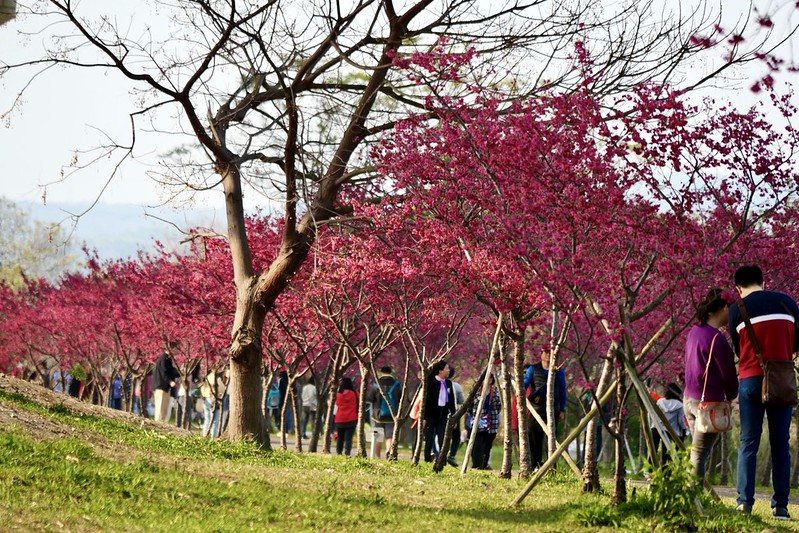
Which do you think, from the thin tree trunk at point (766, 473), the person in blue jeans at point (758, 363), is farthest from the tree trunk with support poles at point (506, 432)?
the thin tree trunk at point (766, 473)

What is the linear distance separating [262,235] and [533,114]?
11262 mm

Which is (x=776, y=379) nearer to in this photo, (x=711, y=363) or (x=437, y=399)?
(x=711, y=363)

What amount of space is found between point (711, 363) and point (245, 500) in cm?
388

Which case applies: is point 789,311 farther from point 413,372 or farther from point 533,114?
point 413,372

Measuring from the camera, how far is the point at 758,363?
27.1 ft

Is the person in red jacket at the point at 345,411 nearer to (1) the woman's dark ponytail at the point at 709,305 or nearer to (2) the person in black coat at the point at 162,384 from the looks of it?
(2) the person in black coat at the point at 162,384

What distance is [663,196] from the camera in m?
8.62

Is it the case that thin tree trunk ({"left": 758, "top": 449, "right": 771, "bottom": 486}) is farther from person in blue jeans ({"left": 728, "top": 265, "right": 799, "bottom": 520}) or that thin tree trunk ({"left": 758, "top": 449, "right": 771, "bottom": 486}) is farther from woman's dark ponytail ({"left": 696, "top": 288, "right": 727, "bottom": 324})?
woman's dark ponytail ({"left": 696, "top": 288, "right": 727, "bottom": 324})

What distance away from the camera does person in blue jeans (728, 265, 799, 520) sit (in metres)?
8.17

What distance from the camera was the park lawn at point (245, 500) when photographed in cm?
702

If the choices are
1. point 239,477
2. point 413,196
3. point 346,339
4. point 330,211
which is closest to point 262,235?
point 346,339

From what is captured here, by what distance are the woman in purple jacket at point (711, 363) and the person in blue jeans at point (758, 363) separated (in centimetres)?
14

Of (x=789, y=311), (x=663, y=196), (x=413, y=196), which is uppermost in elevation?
(x=413, y=196)

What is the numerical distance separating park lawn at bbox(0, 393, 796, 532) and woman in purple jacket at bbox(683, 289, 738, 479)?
982mm
